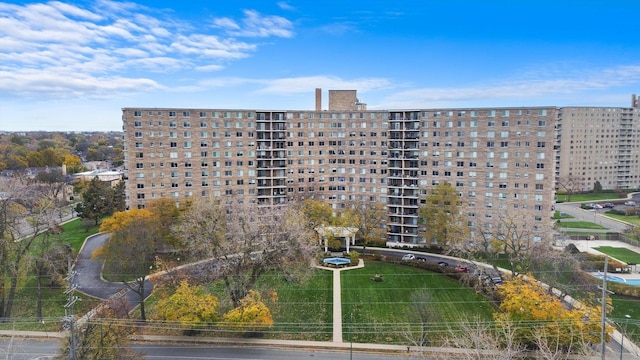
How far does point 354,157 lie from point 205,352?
42124mm

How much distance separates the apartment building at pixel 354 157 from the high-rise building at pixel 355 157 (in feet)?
0.46

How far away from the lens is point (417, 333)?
3519cm

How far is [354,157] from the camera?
226 feet

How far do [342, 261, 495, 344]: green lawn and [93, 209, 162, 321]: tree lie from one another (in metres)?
21.6

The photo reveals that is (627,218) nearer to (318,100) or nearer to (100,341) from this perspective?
(318,100)

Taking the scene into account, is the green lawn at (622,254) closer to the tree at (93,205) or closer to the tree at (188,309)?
the tree at (188,309)

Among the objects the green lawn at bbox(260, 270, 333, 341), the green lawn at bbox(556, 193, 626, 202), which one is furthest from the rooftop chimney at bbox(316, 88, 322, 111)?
the green lawn at bbox(556, 193, 626, 202)

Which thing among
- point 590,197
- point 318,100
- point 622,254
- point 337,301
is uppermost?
point 318,100

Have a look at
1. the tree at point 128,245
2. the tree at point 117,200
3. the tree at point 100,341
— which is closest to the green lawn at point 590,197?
the tree at point 117,200

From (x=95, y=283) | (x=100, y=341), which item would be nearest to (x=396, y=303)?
(x=100, y=341)

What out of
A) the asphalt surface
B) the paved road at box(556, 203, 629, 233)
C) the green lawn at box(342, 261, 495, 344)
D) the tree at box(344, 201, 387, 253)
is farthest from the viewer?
the paved road at box(556, 203, 629, 233)

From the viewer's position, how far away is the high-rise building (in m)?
58.5

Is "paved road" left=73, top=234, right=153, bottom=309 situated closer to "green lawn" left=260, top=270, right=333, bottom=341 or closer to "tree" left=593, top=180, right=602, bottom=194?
"green lawn" left=260, top=270, right=333, bottom=341

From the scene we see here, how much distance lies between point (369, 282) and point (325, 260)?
28.2ft
